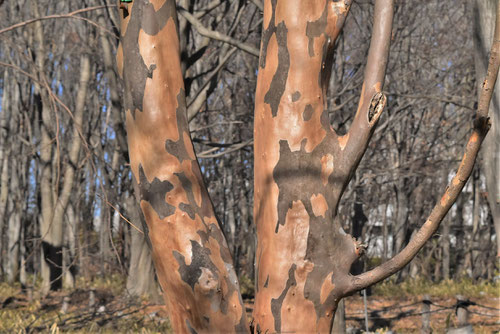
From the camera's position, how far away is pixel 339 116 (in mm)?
11922

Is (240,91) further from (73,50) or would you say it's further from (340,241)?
(340,241)

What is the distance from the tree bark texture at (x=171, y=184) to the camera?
2.30 metres

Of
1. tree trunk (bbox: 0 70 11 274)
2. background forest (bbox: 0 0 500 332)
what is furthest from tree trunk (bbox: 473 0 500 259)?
tree trunk (bbox: 0 70 11 274)

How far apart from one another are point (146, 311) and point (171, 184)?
272 inches

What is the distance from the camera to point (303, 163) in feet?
7.77

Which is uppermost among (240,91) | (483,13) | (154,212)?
(240,91)

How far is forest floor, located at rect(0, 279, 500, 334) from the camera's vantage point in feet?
23.9

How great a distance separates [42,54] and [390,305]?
382 inches

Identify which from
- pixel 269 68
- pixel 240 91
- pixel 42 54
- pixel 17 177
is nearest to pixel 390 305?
pixel 240 91

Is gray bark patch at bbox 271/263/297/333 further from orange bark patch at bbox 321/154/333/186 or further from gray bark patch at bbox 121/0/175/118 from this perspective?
gray bark patch at bbox 121/0/175/118

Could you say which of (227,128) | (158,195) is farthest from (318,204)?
(227,128)

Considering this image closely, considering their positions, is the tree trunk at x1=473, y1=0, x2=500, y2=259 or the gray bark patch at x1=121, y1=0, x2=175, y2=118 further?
the tree trunk at x1=473, y1=0, x2=500, y2=259

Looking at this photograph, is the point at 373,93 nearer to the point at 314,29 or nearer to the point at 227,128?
the point at 314,29

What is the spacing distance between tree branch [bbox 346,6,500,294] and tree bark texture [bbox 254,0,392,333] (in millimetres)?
127
